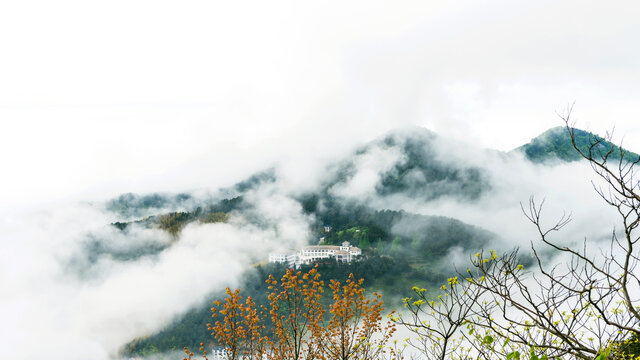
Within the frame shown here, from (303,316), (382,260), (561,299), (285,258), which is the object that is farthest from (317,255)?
(561,299)

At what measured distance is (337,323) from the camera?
8883 millimetres

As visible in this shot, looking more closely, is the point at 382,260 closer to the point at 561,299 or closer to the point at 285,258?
the point at 285,258

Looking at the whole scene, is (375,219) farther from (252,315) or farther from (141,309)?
(252,315)

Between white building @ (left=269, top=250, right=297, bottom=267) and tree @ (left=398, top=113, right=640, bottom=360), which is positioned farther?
white building @ (left=269, top=250, right=297, bottom=267)

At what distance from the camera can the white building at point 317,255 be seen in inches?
4110

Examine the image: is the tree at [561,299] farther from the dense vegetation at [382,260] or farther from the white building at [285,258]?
the white building at [285,258]

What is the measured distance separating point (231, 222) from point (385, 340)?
628 ft

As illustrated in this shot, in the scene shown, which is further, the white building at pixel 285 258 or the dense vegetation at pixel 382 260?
the white building at pixel 285 258

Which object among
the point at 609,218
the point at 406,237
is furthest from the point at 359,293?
the point at 609,218

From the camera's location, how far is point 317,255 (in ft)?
359

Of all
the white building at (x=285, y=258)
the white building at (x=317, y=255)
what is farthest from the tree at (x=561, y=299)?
the white building at (x=285, y=258)

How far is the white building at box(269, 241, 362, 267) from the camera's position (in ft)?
342

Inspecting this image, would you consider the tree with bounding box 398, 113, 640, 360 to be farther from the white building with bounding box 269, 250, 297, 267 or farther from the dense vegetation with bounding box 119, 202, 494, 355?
the white building with bounding box 269, 250, 297, 267

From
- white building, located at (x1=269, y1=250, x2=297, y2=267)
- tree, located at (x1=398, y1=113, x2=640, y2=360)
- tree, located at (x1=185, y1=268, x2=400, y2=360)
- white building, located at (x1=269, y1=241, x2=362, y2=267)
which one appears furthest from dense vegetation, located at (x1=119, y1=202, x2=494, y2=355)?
tree, located at (x1=398, y1=113, x2=640, y2=360)
